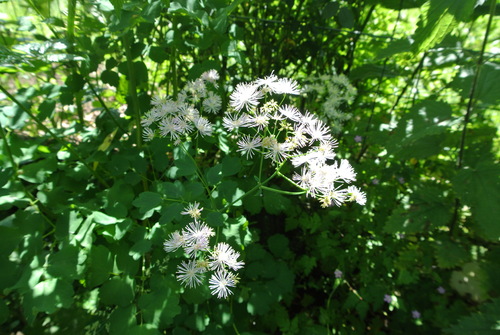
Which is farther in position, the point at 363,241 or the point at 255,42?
the point at 255,42

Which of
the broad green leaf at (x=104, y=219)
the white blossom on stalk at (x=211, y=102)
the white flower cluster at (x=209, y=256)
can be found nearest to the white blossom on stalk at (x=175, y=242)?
the white flower cluster at (x=209, y=256)

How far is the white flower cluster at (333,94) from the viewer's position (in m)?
1.54

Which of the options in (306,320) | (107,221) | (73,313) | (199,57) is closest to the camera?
(107,221)

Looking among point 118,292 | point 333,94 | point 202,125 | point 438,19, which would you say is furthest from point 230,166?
point 333,94

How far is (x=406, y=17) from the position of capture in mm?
2482

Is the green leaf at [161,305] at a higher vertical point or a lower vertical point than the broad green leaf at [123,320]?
higher

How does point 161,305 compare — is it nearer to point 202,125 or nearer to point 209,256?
point 209,256

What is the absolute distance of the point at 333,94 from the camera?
1580mm

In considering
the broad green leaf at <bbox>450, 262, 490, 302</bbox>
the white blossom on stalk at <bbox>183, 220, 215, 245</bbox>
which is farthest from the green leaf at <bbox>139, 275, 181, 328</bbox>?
the broad green leaf at <bbox>450, 262, 490, 302</bbox>

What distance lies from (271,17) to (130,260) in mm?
1686

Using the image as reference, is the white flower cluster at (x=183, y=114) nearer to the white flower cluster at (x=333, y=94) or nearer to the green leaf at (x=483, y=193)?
the white flower cluster at (x=333, y=94)

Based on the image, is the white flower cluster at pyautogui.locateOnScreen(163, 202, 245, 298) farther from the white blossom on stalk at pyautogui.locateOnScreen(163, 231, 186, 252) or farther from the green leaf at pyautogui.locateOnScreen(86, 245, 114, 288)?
the green leaf at pyautogui.locateOnScreen(86, 245, 114, 288)

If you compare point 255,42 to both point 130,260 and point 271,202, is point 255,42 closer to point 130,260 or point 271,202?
point 271,202

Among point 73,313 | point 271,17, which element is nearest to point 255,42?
point 271,17
